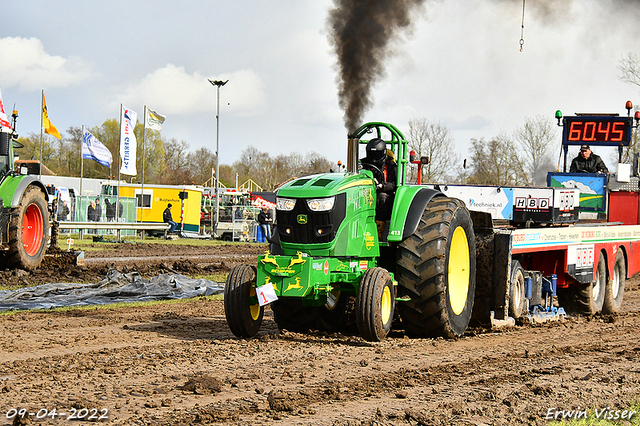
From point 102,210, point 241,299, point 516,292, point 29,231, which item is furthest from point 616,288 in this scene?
point 102,210

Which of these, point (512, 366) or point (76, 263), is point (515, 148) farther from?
point (512, 366)

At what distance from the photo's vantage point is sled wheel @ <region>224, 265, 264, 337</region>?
23.9 feet

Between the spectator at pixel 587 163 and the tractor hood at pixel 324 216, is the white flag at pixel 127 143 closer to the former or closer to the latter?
the spectator at pixel 587 163

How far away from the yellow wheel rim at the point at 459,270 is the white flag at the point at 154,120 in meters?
25.0

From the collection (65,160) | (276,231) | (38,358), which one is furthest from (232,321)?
(65,160)

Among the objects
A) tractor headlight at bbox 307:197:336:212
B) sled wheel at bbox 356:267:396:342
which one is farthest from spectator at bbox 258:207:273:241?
sled wheel at bbox 356:267:396:342

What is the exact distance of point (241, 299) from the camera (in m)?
7.27

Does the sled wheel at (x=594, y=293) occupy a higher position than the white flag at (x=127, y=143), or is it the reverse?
the white flag at (x=127, y=143)

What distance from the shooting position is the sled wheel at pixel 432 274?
7457mm

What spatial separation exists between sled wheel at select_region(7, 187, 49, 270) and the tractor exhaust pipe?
7.40 metres

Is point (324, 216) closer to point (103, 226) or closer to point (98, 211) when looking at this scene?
point (103, 226)

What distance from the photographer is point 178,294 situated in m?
12.1

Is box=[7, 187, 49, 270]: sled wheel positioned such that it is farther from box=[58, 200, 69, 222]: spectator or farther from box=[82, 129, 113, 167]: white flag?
box=[58, 200, 69, 222]: spectator

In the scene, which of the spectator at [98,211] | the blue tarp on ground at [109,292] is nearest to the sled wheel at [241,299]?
the blue tarp on ground at [109,292]
